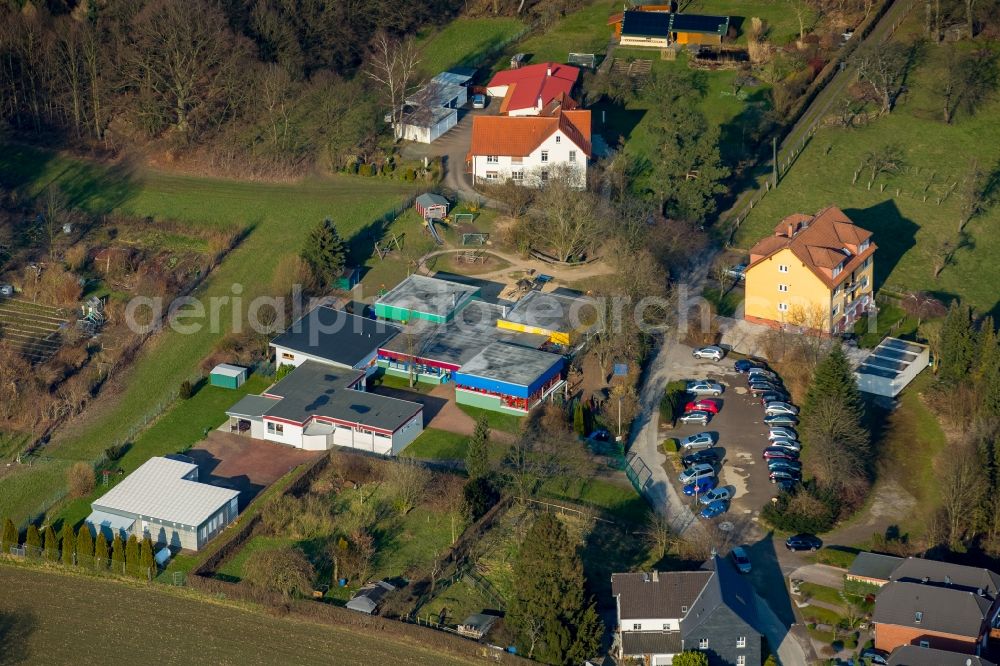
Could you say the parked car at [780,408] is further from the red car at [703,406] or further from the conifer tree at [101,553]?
the conifer tree at [101,553]

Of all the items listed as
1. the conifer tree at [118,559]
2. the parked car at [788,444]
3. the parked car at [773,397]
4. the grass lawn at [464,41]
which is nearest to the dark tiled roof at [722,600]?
the parked car at [788,444]

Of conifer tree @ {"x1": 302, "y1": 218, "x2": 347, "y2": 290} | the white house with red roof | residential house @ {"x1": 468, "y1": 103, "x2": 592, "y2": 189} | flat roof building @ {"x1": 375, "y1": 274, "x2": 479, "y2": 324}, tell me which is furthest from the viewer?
the white house with red roof

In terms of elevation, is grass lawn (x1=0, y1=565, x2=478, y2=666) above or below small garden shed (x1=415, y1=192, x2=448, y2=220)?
below

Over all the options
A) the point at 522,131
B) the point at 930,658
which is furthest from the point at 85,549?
the point at 522,131

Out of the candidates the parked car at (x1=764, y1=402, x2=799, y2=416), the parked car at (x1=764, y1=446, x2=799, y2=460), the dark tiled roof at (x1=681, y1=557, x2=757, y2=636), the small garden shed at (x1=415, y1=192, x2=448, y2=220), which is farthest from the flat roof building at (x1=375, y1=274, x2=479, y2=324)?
the dark tiled roof at (x1=681, y1=557, x2=757, y2=636)

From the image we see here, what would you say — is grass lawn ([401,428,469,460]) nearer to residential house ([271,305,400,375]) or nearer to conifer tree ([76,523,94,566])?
residential house ([271,305,400,375])

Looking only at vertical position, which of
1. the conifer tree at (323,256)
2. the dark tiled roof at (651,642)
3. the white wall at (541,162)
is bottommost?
the dark tiled roof at (651,642)

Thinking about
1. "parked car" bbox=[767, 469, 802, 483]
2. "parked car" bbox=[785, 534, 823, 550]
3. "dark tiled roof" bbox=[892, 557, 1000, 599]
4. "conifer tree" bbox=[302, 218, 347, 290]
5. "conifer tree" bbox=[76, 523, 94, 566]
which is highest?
"conifer tree" bbox=[302, 218, 347, 290]
